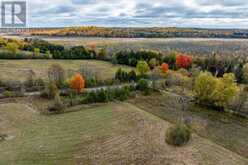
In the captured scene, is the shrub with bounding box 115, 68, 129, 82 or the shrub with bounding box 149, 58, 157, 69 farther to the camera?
the shrub with bounding box 149, 58, 157, 69

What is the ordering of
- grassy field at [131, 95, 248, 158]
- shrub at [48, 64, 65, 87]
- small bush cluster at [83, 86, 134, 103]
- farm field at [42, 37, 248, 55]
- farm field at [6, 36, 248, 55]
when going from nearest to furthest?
1. grassy field at [131, 95, 248, 158]
2. small bush cluster at [83, 86, 134, 103]
3. shrub at [48, 64, 65, 87]
4. farm field at [6, 36, 248, 55]
5. farm field at [42, 37, 248, 55]

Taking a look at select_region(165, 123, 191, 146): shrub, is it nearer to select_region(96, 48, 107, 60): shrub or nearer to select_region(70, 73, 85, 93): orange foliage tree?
select_region(70, 73, 85, 93): orange foliage tree

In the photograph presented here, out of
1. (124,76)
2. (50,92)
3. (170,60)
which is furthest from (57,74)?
(170,60)

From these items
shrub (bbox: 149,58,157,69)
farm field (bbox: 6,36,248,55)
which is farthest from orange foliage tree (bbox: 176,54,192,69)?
farm field (bbox: 6,36,248,55)

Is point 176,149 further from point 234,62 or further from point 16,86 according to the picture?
point 234,62

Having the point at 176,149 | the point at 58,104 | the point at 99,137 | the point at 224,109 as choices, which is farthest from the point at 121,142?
the point at 224,109

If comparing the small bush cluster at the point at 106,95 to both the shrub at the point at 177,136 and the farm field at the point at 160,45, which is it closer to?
the shrub at the point at 177,136

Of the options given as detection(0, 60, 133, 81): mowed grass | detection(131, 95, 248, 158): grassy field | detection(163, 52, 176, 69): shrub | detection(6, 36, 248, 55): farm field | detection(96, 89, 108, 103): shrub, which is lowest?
detection(131, 95, 248, 158): grassy field
